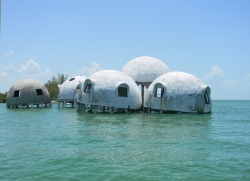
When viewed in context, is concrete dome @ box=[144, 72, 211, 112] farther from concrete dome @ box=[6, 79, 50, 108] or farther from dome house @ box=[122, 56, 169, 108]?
concrete dome @ box=[6, 79, 50, 108]

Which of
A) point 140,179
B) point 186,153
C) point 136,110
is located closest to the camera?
point 140,179

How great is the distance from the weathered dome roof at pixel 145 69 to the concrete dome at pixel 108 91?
5517 mm

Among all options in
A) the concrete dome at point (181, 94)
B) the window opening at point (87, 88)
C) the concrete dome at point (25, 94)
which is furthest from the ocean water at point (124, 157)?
the concrete dome at point (25, 94)

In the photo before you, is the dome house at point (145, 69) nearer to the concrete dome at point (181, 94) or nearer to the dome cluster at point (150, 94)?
the dome cluster at point (150, 94)

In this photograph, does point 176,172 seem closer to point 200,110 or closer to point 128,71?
point 200,110

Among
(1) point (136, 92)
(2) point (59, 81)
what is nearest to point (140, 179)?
(1) point (136, 92)

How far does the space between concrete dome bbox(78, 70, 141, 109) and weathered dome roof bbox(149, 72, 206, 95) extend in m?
3.06

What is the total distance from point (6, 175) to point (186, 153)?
5335 mm

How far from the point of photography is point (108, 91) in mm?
24391

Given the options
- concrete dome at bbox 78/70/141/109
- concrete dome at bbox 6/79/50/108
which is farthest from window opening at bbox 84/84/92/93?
concrete dome at bbox 6/79/50/108

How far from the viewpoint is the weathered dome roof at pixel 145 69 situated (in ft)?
103

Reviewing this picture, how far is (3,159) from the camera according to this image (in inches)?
315

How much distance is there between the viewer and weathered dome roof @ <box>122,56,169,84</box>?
103 feet

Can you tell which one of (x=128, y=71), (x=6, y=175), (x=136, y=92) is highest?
(x=128, y=71)
